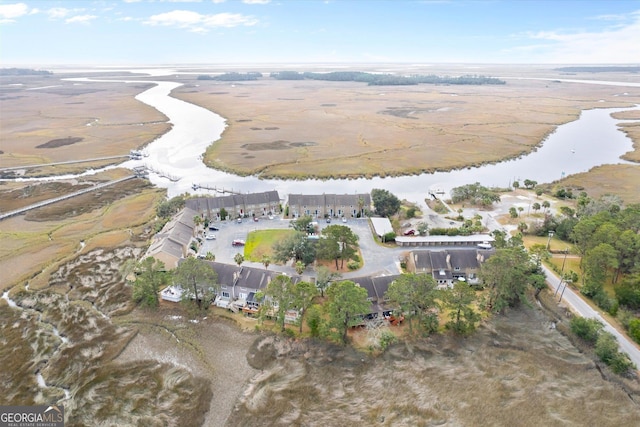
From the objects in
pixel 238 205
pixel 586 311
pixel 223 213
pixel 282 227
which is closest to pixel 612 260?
pixel 586 311

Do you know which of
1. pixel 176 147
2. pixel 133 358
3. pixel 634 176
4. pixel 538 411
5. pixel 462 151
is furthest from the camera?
pixel 176 147

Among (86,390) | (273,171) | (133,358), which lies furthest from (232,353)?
(273,171)

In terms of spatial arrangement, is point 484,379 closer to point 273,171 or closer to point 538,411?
point 538,411

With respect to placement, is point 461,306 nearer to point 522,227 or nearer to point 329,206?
point 522,227

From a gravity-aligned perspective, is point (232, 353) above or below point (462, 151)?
below

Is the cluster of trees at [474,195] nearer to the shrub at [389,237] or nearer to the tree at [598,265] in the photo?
the shrub at [389,237]
